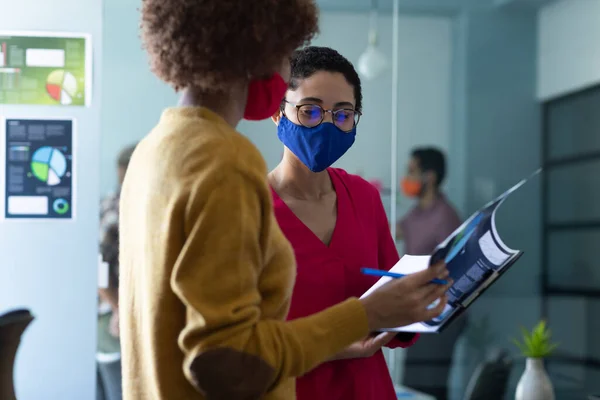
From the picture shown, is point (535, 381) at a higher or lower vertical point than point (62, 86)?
lower

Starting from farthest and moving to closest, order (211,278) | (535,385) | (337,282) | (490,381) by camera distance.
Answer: (490,381) → (535,385) → (337,282) → (211,278)

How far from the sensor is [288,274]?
1.04 metres

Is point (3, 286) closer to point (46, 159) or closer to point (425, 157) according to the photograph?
point (46, 159)

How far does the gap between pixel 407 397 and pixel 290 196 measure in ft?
5.60

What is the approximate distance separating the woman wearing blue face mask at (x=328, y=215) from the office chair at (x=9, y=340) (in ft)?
2.79

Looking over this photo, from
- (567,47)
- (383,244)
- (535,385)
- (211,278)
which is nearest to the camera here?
(211,278)

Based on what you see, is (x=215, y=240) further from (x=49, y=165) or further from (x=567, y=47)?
(x=567, y=47)

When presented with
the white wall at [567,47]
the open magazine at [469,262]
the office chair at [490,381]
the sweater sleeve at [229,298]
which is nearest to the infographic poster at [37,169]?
the office chair at [490,381]

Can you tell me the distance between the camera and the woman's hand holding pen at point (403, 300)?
108cm

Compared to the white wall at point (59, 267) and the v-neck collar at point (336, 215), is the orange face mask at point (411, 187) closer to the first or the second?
the white wall at point (59, 267)

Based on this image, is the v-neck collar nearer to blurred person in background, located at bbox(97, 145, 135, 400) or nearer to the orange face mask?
blurred person in background, located at bbox(97, 145, 135, 400)

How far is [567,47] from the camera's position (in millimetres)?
4133

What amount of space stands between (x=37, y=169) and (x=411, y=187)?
181 cm

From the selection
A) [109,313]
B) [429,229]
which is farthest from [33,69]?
[429,229]
